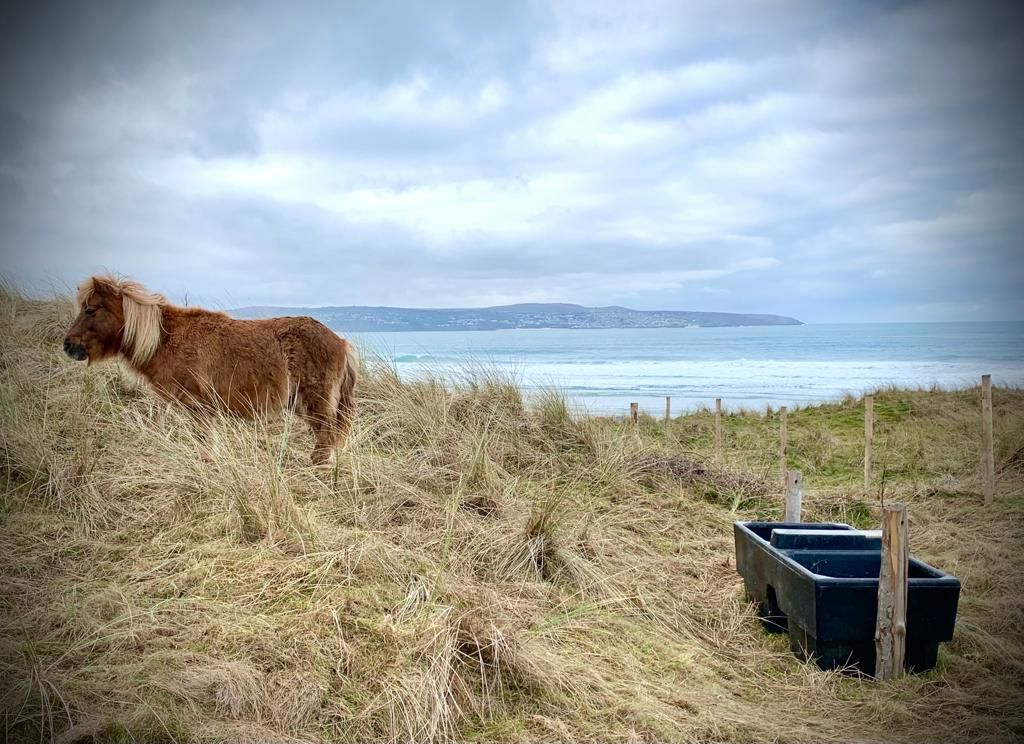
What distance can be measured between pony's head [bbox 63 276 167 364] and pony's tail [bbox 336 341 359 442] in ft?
5.38

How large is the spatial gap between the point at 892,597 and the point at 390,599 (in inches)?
110

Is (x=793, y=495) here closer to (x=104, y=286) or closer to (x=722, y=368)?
(x=104, y=286)

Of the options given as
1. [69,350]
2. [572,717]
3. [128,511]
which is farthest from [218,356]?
[572,717]

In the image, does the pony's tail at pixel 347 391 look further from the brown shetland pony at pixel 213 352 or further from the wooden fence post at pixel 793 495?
the wooden fence post at pixel 793 495

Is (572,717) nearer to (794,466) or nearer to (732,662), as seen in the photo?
(732,662)

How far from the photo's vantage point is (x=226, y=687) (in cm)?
301

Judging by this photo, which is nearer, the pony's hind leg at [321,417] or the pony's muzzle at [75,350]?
the pony's muzzle at [75,350]

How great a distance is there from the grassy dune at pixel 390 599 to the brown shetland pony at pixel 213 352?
1.17 ft

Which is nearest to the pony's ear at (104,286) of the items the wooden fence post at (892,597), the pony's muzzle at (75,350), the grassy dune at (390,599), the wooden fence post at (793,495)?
the pony's muzzle at (75,350)

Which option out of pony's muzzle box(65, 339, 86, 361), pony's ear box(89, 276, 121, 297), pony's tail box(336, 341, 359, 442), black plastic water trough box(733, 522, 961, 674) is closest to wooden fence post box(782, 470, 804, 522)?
black plastic water trough box(733, 522, 961, 674)

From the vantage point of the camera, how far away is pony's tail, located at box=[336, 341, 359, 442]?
21.3 feet

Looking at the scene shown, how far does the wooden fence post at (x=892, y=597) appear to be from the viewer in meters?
3.78

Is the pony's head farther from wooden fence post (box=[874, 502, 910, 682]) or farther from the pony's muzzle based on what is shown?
wooden fence post (box=[874, 502, 910, 682])

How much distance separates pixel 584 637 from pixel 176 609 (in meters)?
2.24
